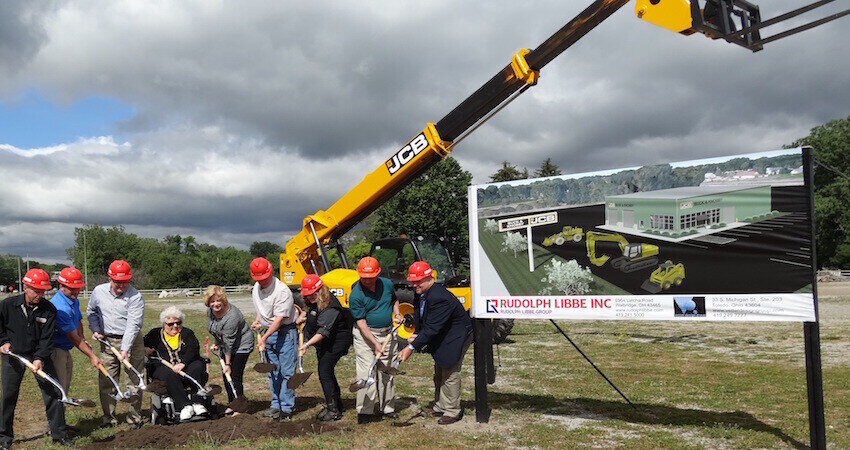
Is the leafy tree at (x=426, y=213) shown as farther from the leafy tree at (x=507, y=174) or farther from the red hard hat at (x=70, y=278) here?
the red hard hat at (x=70, y=278)

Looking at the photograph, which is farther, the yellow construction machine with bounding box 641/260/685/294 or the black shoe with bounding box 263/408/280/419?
the black shoe with bounding box 263/408/280/419

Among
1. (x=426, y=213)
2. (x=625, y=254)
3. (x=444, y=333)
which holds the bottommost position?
(x=444, y=333)

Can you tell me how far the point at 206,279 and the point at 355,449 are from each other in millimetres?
67753

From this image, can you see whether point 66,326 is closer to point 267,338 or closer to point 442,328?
point 267,338

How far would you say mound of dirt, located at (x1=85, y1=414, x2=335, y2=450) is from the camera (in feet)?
20.5

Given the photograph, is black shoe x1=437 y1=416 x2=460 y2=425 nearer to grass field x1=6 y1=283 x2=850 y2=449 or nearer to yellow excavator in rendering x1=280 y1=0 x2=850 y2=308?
grass field x1=6 y1=283 x2=850 y2=449

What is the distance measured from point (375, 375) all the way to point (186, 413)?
2.13 m

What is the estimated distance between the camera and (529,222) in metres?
Result: 7.02

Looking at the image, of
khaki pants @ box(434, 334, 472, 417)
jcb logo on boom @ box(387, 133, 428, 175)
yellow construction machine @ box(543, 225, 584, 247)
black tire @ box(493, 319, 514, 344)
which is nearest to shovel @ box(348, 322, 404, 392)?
khaki pants @ box(434, 334, 472, 417)

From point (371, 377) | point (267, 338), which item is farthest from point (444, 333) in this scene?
point (267, 338)

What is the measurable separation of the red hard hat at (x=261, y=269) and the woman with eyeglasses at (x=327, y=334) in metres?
0.44

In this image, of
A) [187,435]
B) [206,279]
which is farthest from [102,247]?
[187,435]

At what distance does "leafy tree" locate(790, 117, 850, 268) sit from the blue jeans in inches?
2141

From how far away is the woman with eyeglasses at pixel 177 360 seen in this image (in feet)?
22.7
